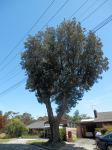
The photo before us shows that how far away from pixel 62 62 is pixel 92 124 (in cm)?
1998

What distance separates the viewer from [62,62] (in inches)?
1469

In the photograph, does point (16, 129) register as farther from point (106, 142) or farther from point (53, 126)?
point (106, 142)

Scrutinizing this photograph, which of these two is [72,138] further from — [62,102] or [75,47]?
[75,47]

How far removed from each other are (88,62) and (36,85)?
750cm

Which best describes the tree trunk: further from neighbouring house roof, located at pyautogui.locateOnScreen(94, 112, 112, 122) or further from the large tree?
Answer: neighbouring house roof, located at pyautogui.locateOnScreen(94, 112, 112, 122)

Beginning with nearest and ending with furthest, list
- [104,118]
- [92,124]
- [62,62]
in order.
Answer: [62,62], [104,118], [92,124]

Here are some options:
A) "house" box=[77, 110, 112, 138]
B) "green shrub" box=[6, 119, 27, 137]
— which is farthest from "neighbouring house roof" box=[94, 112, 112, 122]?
"green shrub" box=[6, 119, 27, 137]

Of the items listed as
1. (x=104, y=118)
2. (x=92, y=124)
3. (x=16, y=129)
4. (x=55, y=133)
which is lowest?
(x=55, y=133)

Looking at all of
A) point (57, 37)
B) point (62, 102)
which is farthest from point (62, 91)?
point (57, 37)

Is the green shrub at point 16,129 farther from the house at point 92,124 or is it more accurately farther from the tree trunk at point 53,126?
the tree trunk at point 53,126

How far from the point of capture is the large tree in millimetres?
36531

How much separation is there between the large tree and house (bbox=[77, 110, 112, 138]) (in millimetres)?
12625

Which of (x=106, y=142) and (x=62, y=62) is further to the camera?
(x=62, y=62)

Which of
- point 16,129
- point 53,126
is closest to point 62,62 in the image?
point 53,126
